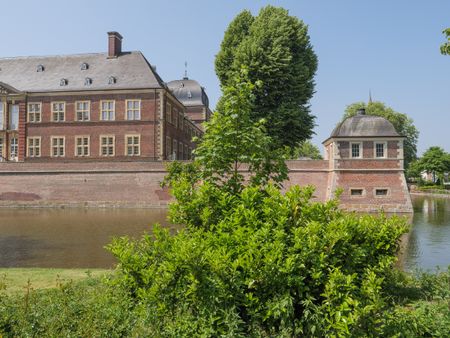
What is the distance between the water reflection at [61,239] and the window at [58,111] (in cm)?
1397

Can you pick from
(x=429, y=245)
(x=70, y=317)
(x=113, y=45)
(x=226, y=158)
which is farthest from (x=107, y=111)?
(x=70, y=317)

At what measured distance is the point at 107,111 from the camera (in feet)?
109

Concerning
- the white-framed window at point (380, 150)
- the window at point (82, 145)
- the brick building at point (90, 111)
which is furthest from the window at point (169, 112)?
the white-framed window at point (380, 150)

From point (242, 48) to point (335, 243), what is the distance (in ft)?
88.3

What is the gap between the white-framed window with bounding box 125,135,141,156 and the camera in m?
32.8

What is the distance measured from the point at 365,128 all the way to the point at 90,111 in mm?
22731

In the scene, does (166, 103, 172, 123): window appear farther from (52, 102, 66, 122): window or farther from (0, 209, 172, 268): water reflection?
(0, 209, 172, 268): water reflection

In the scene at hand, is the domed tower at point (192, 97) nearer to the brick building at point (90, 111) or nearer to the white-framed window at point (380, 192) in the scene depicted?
the brick building at point (90, 111)

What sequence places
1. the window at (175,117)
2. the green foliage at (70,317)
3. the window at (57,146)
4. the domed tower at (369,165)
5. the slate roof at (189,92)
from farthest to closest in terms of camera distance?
the slate roof at (189,92), the window at (175,117), the window at (57,146), the domed tower at (369,165), the green foliage at (70,317)

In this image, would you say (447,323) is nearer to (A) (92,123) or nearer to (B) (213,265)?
(B) (213,265)

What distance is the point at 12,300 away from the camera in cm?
586

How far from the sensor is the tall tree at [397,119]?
57.9 metres

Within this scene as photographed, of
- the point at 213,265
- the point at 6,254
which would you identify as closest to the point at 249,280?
the point at 213,265

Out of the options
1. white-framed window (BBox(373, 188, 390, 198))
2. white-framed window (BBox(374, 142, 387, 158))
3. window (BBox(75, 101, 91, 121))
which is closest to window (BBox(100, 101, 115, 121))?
window (BBox(75, 101, 91, 121))
